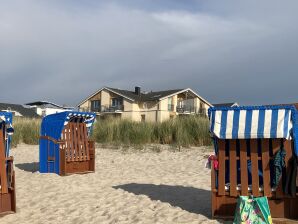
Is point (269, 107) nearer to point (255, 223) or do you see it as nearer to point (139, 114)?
point (255, 223)

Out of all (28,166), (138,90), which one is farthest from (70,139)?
(138,90)

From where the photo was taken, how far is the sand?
5.86m

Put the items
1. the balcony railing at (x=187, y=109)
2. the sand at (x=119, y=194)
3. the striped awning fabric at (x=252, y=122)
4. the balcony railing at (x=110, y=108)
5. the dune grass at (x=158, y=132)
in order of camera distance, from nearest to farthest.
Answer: the striped awning fabric at (x=252, y=122) → the sand at (x=119, y=194) → the dune grass at (x=158, y=132) → the balcony railing at (x=187, y=109) → the balcony railing at (x=110, y=108)

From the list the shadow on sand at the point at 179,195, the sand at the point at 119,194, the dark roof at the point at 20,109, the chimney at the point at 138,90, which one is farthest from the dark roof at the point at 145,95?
the shadow on sand at the point at 179,195

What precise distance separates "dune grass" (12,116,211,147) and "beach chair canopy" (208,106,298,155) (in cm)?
1157

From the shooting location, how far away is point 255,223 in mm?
4859

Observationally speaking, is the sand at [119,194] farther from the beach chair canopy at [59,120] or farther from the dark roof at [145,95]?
the dark roof at [145,95]

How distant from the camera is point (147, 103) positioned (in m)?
54.1

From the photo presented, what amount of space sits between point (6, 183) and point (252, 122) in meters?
3.64

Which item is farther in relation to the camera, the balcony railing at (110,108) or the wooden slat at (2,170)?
the balcony railing at (110,108)

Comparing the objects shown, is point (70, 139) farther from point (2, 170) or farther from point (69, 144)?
point (2, 170)

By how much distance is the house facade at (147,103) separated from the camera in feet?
172

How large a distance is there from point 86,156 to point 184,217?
569 centimetres

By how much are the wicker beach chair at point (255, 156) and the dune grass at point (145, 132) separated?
1139cm
